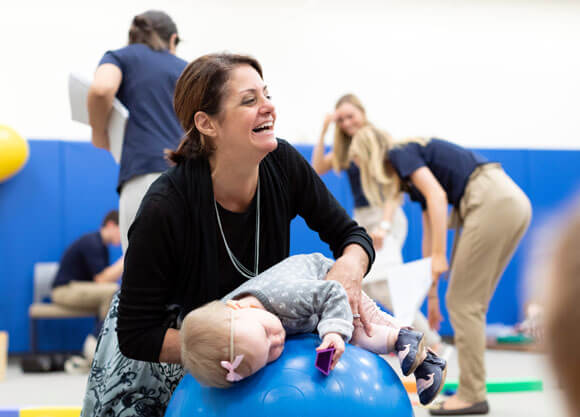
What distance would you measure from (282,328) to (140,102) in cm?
149

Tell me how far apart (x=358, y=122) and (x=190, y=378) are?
9.25ft

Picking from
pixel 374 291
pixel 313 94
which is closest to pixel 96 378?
pixel 374 291

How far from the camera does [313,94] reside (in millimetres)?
Answer: 7484

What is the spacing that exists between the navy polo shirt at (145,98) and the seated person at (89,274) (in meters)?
3.08

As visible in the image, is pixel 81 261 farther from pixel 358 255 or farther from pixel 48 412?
pixel 358 255

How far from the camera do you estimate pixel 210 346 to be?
1.41 meters

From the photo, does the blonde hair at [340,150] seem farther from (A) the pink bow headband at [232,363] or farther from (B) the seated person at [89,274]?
(A) the pink bow headband at [232,363]

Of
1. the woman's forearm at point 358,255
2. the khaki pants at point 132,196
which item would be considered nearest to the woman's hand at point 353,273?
the woman's forearm at point 358,255

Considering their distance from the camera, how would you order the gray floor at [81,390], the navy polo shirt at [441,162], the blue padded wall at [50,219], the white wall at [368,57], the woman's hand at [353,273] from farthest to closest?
the white wall at [368,57] < the blue padded wall at [50,219] < the gray floor at [81,390] < the navy polo shirt at [441,162] < the woman's hand at [353,273]

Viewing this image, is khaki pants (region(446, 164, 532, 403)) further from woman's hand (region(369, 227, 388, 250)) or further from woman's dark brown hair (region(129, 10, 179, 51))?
woman's dark brown hair (region(129, 10, 179, 51))

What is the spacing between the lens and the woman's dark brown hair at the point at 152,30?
2.83 meters

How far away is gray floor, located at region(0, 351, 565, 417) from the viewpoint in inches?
136

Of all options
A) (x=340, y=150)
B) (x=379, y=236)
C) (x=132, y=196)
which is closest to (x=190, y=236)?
(x=132, y=196)

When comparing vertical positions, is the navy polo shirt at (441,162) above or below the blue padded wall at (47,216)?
above
